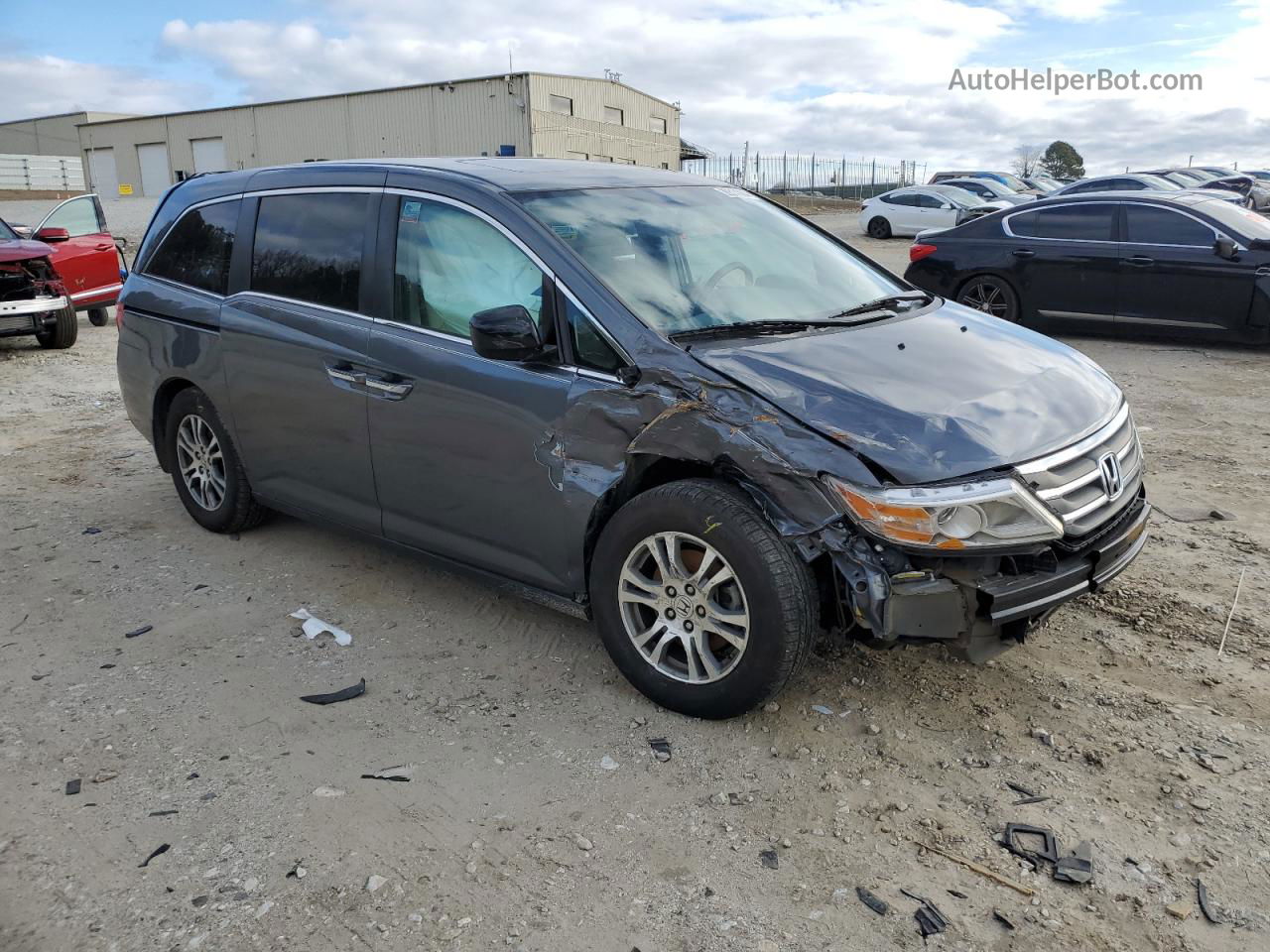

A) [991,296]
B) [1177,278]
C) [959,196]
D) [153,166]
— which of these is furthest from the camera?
[153,166]

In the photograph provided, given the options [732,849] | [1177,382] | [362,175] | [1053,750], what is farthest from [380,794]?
[1177,382]

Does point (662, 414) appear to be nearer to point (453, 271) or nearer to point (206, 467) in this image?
point (453, 271)

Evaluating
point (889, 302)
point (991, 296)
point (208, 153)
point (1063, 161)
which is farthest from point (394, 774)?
point (1063, 161)

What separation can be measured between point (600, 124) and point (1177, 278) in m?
41.6

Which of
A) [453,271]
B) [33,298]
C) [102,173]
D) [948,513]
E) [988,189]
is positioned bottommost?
[33,298]

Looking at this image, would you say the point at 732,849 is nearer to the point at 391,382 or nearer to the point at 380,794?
the point at 380,794

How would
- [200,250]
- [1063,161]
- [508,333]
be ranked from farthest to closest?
[1063,161]
[200,250]
[508,333]

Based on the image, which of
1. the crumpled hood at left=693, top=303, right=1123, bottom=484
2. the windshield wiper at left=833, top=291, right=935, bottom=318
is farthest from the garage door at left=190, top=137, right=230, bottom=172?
the crumpled hood at left=693, top=303, right=1123, bottom=484

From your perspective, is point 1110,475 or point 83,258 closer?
point 1110,475

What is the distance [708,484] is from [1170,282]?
8445 millimetres

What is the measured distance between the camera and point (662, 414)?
333 cm

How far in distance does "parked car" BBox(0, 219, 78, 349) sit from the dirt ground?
24.6ft

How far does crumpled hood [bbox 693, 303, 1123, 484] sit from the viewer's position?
10.0 feet

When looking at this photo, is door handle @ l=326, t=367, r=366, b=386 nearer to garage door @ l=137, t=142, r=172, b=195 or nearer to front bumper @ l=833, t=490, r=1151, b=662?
front bumper @ l=833, t=490, r=1151, b=662
